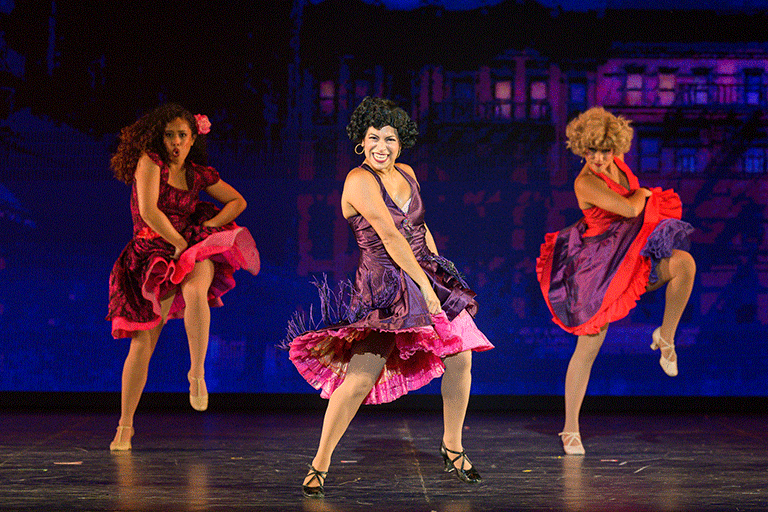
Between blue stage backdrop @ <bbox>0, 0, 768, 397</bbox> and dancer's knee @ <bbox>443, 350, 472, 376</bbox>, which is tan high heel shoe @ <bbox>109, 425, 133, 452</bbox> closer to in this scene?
blue stage backdrop @ <bbox>0, 0, 768, 397</bbox>

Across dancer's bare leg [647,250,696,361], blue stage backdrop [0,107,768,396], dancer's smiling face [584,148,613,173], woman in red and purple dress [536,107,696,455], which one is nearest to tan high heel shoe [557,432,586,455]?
woman in red and purple dress [536,107,696,455]

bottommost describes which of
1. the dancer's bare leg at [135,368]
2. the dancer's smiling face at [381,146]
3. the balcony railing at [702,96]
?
the dancer's bare leg at [135,368]

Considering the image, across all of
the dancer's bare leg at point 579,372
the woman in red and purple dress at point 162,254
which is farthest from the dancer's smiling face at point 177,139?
the dancer's bare leg at point 579,372

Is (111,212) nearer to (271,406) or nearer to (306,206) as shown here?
(306,206)

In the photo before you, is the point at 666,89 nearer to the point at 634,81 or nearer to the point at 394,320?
the point at 634,81

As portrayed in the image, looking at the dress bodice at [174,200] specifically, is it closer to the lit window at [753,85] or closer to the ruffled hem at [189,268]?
the ruffled hem at [189,268]

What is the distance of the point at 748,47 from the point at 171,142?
12.1 feet

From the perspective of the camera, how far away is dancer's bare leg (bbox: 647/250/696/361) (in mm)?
3979

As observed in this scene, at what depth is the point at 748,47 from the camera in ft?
17.6

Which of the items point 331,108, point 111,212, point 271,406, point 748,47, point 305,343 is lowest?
point 271,406

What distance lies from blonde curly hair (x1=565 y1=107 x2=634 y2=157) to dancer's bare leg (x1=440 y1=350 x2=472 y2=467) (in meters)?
1.37

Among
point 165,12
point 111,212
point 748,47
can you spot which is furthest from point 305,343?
point 748,47

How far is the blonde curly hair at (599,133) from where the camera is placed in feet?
12.9

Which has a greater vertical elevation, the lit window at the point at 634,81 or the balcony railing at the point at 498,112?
the lit window at the point at 634,81
